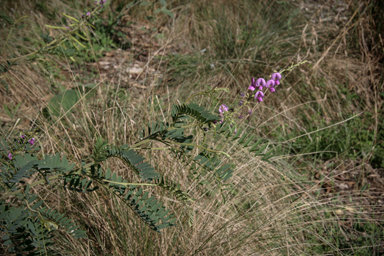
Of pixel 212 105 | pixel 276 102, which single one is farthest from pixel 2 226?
pixel 276 102

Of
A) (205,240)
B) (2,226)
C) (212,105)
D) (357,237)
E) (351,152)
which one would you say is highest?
(2,226)

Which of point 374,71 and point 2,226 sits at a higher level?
point 2,226

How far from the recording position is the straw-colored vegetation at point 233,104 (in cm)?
161

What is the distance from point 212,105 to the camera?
8.03ft

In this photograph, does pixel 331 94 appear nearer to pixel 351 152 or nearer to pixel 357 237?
pixel 351 152

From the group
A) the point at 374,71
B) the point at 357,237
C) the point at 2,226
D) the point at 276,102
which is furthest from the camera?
the point at 374,71

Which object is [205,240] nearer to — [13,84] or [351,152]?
[351,152]

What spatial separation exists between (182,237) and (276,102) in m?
1.75

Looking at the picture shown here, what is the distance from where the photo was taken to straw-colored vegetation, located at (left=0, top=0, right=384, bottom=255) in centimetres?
161

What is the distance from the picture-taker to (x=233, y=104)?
99.4 inches

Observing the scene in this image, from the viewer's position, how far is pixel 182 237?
1511 mm

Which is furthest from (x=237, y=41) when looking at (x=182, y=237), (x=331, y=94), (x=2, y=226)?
(x=2, y=226)

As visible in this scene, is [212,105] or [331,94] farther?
[331,94]

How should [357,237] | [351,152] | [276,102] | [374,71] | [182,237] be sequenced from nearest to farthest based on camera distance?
[182,237]
[357,237]
[351,152]
[276,102]
[374,71]
